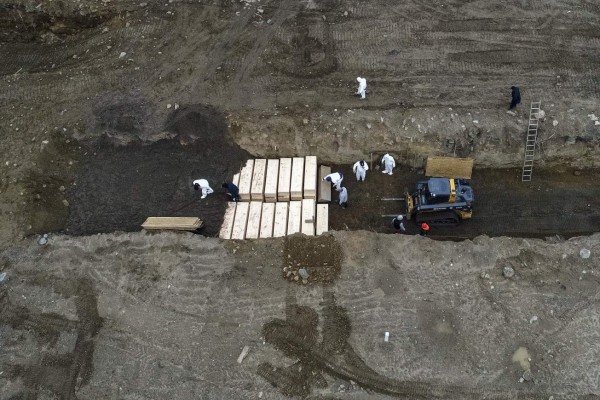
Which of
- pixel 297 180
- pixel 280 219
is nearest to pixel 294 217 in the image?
pixel 280 219

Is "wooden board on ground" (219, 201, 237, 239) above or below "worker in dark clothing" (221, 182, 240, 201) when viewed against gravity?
below

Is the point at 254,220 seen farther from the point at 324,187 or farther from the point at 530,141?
the point at 530,141

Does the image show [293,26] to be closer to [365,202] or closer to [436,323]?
[365,202]

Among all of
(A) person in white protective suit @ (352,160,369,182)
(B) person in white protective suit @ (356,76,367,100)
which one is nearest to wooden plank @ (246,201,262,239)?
(A) person in white protective suit @ (352,160,369,182)

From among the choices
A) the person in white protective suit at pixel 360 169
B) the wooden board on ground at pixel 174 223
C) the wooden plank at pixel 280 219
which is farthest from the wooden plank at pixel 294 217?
the wooden board on ground at pixel 174 223

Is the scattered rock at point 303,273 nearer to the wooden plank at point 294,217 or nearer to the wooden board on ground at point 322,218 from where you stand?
the wooden plank at point 294,217

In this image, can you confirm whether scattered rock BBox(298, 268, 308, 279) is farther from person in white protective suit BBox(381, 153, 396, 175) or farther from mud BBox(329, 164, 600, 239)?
person in white protective suit BBox(381, 153, 396, 175)
